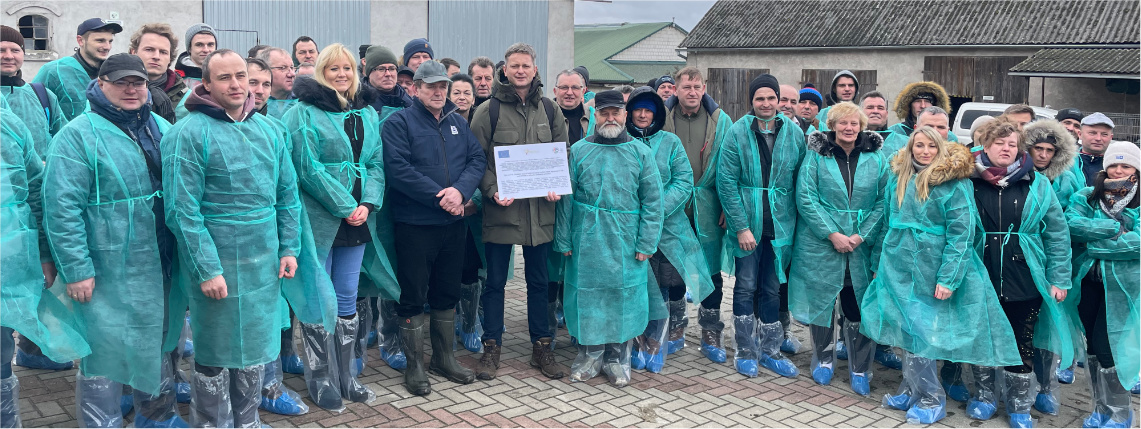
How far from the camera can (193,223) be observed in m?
3.75

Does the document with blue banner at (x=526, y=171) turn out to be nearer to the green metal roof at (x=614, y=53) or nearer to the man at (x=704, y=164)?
the man at (x=704, y=164)

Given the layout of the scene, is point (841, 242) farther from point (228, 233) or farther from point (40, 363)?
point (40, 363)

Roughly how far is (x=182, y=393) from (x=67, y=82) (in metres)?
1.99

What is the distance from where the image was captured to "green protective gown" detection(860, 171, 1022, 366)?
4.55 metres

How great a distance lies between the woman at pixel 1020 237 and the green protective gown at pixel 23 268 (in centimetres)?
431

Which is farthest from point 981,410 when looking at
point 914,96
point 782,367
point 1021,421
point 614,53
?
point 614,53

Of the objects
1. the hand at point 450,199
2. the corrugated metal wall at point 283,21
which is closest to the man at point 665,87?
the hand at point 450,199

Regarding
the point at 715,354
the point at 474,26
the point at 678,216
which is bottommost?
the point at 715,354

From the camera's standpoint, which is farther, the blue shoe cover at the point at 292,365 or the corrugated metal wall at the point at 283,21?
the corrugated metal wall at the point at 283,21

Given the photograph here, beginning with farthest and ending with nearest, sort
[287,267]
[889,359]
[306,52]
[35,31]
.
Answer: [35,31], [306,52], [889,359], [287,267]

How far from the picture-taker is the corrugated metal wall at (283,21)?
16281 mm

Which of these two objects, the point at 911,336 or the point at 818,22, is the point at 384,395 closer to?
the point at 911,336

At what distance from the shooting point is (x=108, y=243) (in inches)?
147

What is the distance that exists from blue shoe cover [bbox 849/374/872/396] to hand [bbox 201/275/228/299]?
347 centimetres
